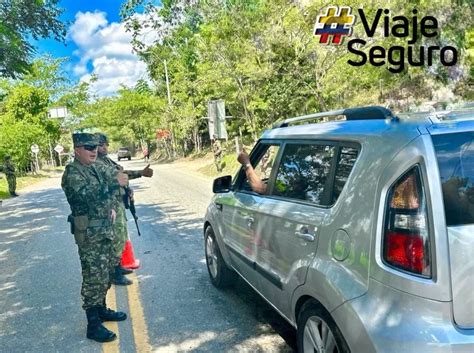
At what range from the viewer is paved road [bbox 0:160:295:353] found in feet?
12.9

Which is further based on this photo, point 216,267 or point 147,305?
point 216,267

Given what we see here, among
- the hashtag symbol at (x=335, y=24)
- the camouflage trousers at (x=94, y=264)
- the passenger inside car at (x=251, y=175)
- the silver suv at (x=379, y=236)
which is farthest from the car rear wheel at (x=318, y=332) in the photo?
the hashtag symbol at (x=335, y=24)

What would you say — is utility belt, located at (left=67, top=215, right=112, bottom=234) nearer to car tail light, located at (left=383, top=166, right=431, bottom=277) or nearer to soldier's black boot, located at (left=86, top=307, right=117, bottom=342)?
soldier's black boot, located at (left=86, top=307, right=117, bottom=342)

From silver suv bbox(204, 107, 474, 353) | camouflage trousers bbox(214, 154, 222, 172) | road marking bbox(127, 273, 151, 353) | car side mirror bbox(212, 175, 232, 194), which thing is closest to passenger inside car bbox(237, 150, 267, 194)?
car side mirror bbox(212, 175, 232, 194)

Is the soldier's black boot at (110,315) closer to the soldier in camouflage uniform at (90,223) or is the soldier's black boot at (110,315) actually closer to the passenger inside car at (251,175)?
the soldier in camouflage uniform at (90,223)

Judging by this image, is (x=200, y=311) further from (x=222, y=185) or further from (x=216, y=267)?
(x=222, y=185)

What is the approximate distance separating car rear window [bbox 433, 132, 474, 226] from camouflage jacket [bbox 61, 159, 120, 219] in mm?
2949

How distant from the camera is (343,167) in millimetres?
2699

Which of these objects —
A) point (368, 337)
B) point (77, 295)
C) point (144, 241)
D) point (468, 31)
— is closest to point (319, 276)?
point (368, 337)

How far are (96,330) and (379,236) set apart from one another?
2.92 meters

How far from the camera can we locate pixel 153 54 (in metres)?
42.1

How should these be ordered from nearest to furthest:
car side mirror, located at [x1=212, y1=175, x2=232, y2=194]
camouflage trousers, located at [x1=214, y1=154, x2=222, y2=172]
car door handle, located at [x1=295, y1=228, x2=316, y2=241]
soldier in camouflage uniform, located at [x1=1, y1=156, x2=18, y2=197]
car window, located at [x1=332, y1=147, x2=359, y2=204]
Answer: car window, located at [x1=332, y1=147, x2=359, y2=204] → car door handle, located at [x1=295, y1=228, x2=316, y2=241] → car side mirror, located at [x1=212, y1=175, x2=232, y2=194] → soldier in camouflage uniform, located at [x1=1, y1=156, x2=18, y2=197] → camouflage trousers, located at [x1=214, y1=154, x2=222, y2=172]

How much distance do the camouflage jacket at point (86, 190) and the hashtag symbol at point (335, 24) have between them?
509 inches

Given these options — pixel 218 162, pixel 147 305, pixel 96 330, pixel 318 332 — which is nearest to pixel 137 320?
pixel 147 305
